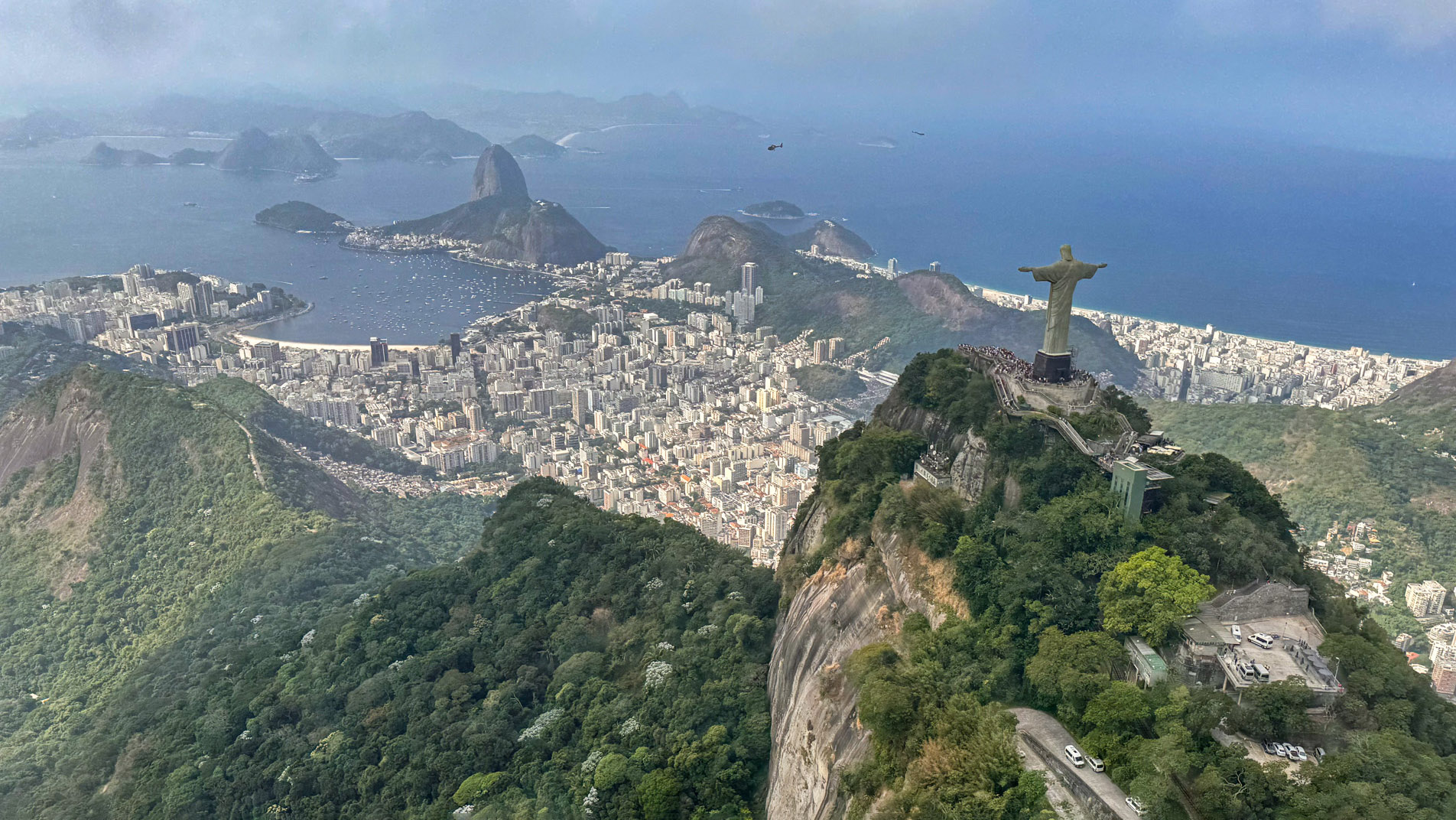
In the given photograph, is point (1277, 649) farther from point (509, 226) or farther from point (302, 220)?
point (302, 220)

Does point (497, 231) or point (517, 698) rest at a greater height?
point (497, 231)

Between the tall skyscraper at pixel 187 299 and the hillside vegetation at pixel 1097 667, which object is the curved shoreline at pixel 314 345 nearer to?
the tall skyscraper at pixel 187 299

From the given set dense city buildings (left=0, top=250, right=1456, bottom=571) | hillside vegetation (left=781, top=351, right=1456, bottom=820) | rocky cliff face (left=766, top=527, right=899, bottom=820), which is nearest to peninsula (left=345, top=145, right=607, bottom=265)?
dense city buildings (left=0, top=250, right=1456, bottom=571)

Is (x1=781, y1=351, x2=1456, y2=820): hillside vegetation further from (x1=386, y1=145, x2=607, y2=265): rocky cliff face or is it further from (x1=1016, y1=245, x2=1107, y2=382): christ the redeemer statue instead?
(x1=386, y1=145, x2=607, y2=265): rocky cliff face

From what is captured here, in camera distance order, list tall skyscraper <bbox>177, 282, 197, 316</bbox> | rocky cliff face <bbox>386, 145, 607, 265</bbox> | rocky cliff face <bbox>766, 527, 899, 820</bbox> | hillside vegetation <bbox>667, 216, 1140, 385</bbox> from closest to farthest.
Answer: rocky cliff face <bbox>766, 527, 899, 820</bbox>, hillside vegetation <bbox>667, 216, 1140, 385</bbox>, tall skyscraper <bbox>177, 282, 197, 316</bbox>, rocky cliff face <bbox>386, 145, 607, 265</bbox>

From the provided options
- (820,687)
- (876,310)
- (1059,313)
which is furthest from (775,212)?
(820,687)

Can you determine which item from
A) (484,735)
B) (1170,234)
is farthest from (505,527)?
(1170,234)

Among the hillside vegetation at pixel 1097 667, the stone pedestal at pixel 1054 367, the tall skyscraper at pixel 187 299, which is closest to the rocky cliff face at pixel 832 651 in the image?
the hillside vegetation at pixel 1097 667
